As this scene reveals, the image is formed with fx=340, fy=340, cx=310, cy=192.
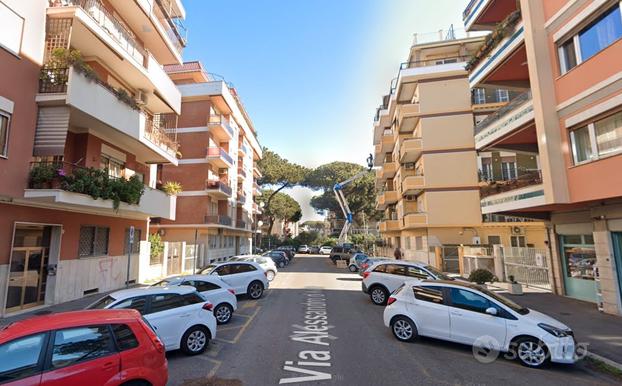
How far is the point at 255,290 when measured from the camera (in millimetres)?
14305

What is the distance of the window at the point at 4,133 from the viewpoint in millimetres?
10055

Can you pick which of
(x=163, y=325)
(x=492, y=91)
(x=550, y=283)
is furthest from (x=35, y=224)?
(x=492, y=91)

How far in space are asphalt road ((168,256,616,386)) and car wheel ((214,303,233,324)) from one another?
347 mm

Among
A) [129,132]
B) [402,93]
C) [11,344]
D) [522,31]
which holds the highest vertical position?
[402,93]

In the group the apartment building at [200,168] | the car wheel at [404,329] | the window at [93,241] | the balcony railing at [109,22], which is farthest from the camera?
the apartment building at [200,168]

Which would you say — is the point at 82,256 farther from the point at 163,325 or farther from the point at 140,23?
the point at 140,23

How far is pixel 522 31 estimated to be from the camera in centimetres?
1293

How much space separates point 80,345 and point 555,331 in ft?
26.9

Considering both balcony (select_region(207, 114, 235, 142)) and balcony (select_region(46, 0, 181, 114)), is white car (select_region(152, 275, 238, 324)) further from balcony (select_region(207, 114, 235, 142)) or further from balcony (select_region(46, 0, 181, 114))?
balcony (select_region(207, 114, 235, 142))

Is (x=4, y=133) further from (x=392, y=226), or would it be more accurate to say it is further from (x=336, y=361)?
(x=392, y=226)

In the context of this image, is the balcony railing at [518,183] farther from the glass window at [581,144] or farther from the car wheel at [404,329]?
the car wheel at [404,329]

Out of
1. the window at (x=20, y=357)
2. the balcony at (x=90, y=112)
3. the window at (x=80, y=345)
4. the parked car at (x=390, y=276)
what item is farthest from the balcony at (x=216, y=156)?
the window at (x=20, y=357)

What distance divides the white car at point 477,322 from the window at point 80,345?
20.9ft

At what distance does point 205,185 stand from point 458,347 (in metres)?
25.6
